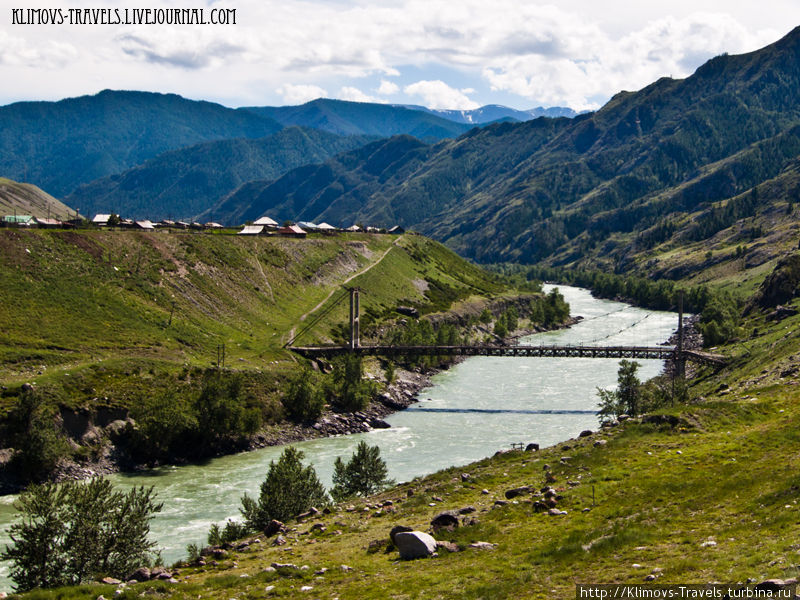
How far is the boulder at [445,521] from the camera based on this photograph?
109ft

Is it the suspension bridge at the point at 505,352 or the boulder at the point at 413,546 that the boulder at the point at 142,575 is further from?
the suspension bridge at the point at 505,352

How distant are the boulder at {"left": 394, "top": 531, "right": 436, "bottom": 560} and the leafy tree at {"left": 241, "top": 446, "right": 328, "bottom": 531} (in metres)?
16.3

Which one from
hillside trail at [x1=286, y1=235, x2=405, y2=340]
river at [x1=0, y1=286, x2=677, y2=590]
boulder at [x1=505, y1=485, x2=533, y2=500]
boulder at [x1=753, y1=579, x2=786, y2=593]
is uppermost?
hillside trail at [x1=286, y1=235, x2=405, y2=340]

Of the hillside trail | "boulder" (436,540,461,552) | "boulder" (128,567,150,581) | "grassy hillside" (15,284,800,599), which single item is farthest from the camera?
the hillside trail

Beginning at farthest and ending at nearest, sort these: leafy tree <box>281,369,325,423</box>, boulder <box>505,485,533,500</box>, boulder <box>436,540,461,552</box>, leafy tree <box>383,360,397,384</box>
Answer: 1. leafy tree <box>383,360,397,384</box>
2. leafy tree <box>281,369,325,423</box>
3. boulder <box>505,485,533,500</box>
4. boulder <box>436,540,461,552</box>

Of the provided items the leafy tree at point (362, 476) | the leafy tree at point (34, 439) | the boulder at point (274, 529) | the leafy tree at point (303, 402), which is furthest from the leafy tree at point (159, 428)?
the boulder at point (274, 529)

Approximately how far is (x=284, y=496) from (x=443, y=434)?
3877 cm

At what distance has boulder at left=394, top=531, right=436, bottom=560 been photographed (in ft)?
98.2

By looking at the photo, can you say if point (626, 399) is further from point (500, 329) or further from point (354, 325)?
point (500, 329)

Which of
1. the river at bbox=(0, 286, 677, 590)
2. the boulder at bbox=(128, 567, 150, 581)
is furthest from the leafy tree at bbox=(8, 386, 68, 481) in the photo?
the boulder at bbox=(128, 567, 150, 581)

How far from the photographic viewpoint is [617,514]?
32.4 m

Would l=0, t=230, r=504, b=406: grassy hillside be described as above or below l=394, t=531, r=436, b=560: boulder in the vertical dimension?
above

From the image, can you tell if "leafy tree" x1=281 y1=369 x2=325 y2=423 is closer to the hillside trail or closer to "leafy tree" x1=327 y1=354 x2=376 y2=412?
"leafy tree" x1=327 y1=354 x2=376 y2=412

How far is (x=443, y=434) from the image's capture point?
83562 mm
